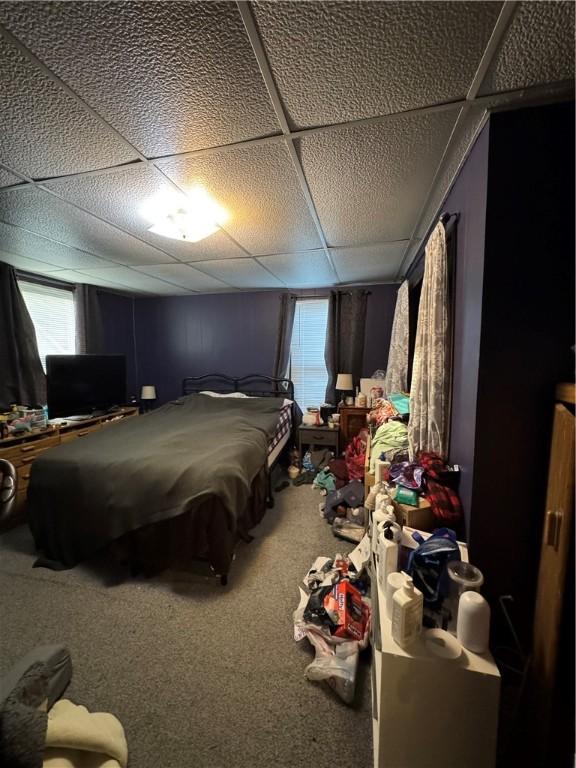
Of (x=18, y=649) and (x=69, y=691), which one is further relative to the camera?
(x=18, y=649)

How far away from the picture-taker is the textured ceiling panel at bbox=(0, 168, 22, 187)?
147 cm

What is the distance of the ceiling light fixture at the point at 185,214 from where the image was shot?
5.54ft

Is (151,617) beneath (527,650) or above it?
beneath

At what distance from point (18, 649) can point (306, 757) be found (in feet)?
4.79

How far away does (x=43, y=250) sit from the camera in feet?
8.52

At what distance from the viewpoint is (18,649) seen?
1.46 metres

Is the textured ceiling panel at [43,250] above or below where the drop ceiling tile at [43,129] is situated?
above

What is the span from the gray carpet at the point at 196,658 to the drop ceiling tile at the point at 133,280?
2713 mm

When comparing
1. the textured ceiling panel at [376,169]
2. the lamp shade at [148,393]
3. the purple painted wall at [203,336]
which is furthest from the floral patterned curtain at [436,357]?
the lamp shade at [148,393]

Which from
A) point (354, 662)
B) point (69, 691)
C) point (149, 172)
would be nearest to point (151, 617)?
point (69, 691)

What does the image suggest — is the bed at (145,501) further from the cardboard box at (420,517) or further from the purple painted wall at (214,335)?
the purple painted wall at (214,335)

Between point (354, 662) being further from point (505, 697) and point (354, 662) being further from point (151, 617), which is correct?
point (151, 617)

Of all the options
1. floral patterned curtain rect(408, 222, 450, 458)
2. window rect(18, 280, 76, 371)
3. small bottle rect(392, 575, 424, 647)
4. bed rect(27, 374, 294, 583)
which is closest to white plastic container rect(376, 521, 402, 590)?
small bottle rect(392, 575, 424, 647)

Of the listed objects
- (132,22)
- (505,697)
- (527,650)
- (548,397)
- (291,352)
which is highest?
(132,22)
